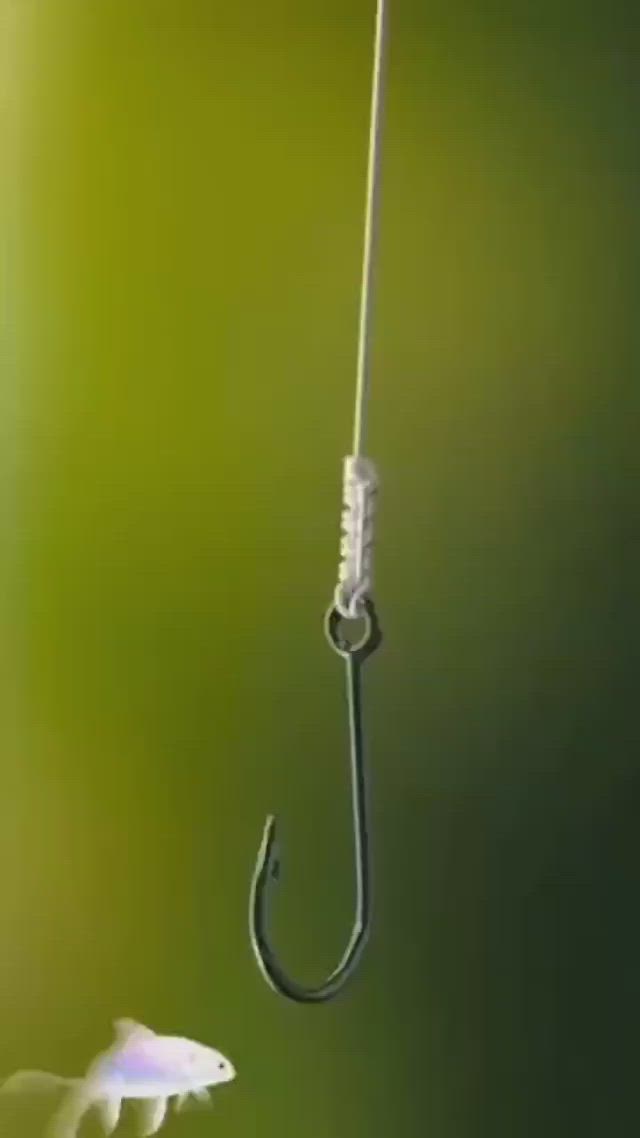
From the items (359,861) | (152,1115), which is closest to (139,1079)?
(152,1115)

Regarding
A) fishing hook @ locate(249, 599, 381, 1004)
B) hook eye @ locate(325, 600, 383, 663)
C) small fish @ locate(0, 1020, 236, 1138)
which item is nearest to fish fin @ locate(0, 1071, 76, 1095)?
small fish @ locate(0, 1020, 236, 1138)

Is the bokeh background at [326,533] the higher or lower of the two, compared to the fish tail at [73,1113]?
higher

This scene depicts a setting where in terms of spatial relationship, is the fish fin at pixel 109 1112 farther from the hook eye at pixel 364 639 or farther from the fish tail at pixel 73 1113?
the hook eye at pixel 364 639

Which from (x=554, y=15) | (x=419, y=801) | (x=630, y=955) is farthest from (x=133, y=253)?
(x=630, y=955)

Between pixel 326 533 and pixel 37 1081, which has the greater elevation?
pixel 326 533

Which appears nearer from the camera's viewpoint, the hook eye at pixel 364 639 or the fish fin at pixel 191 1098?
the hook eye at pixel 364 639

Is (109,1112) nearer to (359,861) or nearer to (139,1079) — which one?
(139,1079)

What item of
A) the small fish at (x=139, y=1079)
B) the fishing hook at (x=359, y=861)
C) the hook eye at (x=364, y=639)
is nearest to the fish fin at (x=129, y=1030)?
the small fish at (x=139, y=1079)
